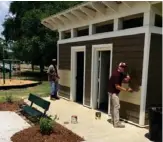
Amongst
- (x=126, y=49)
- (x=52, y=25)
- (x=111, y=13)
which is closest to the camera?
(x=126, y=49)

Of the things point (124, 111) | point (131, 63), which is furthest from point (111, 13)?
point (124, 111)

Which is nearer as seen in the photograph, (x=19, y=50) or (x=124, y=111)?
(x=124, y=111)

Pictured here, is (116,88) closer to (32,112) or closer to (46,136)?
(46,136)

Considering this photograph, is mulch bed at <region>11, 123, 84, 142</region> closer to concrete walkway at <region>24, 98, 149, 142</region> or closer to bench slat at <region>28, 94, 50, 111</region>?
concrete walkway at <region>24, 98, 149, 142</region>

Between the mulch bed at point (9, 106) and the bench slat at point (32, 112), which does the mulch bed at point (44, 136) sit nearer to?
the bench slat at point (32, 112)

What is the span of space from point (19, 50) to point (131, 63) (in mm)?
18422

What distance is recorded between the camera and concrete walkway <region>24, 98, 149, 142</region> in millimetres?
6734

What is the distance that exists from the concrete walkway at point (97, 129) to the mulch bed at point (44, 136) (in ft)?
1.04

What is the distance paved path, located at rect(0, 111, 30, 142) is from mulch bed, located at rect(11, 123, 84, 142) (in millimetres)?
270

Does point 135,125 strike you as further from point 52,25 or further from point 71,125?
point 52,25

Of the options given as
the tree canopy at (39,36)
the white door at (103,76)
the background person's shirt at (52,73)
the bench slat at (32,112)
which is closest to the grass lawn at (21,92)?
the background person's shirt at (52,73)

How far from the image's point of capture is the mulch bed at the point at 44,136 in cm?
647

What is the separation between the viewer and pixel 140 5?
7.63 meters

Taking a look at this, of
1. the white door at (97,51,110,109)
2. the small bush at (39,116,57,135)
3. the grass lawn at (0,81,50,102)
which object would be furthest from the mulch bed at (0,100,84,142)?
the grass lawn at (0,81,50,102)
